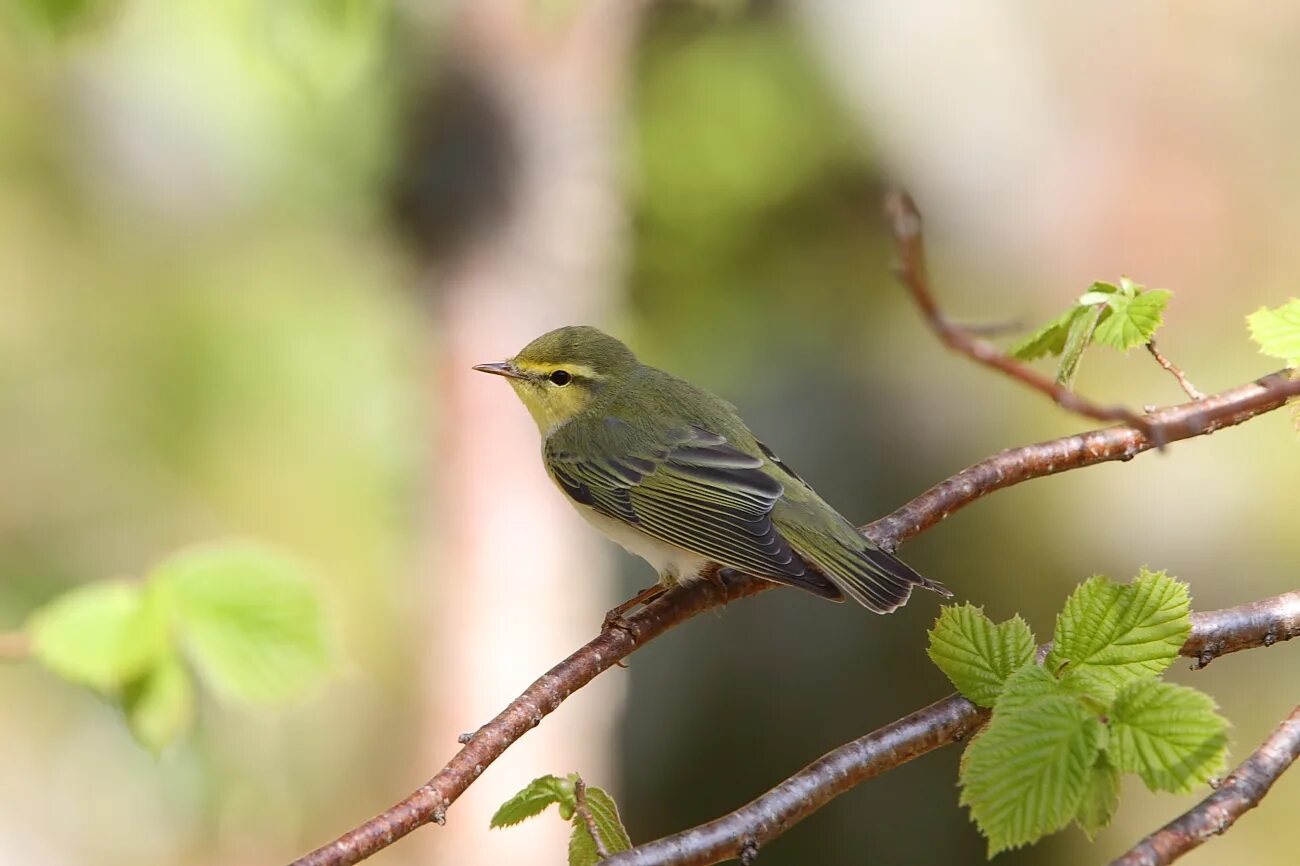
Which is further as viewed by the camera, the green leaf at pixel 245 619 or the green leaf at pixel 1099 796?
the green leaf at pixel 245 619

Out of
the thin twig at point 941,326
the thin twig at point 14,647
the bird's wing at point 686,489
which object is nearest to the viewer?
the thin twig at point 941,326

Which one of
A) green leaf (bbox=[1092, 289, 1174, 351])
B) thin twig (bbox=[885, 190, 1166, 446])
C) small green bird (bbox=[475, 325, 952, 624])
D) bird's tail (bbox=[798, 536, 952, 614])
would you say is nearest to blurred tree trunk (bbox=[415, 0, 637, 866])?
small green bird (bbox=[475, 325, 952, 624])

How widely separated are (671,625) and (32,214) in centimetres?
796

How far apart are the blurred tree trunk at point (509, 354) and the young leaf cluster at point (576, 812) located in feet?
16.1

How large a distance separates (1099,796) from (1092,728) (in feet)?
0.29

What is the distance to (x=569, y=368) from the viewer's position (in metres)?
3.63

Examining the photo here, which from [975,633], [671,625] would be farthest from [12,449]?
[975,633]

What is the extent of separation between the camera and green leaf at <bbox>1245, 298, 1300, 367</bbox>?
2.01m

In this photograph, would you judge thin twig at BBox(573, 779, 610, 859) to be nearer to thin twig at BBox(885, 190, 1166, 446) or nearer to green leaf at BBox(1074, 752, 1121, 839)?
green leaf at BBox(1074, 752, 1121, 839)

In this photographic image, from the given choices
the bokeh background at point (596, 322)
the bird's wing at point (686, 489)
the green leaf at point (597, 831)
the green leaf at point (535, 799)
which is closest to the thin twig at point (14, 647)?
the green leaf at point (535, 799)

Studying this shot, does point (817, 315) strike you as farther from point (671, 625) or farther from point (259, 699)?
point (259, 699)

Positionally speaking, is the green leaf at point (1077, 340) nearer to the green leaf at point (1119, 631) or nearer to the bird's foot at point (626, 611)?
the green leaf at point (1119, 631)

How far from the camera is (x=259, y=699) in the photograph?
173 cm

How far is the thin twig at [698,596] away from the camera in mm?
1621
